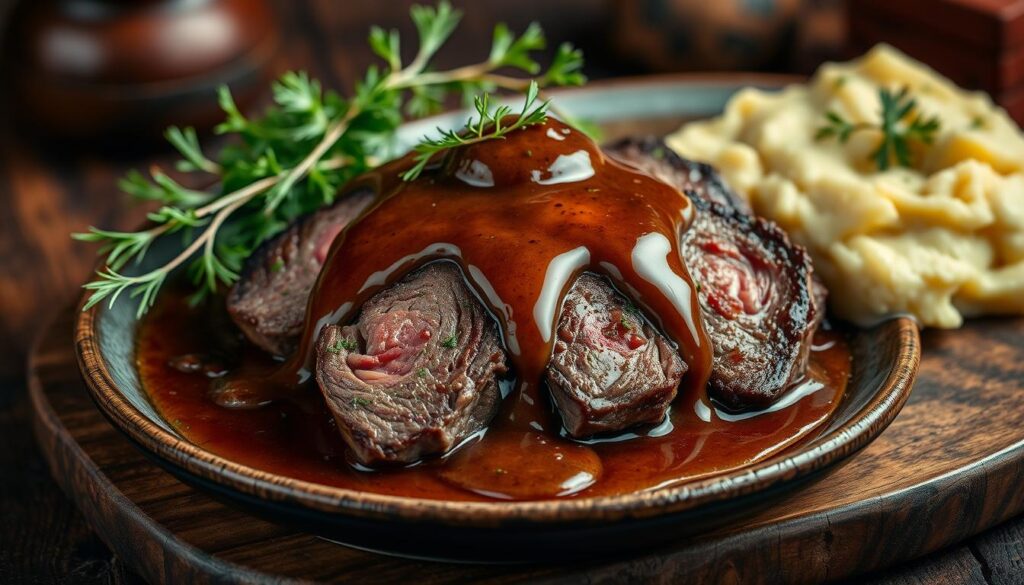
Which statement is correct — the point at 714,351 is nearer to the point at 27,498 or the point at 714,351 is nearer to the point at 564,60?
the point at 564,60

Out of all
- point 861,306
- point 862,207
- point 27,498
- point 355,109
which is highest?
point 355,109

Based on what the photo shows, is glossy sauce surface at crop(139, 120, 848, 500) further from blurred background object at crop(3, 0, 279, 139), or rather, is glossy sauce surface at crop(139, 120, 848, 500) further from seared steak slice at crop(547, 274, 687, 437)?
blurred background object at crop(3, 0, 279, 139)

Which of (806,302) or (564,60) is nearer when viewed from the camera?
(806,302)

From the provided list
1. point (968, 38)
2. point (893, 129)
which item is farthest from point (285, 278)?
point (968, 38)

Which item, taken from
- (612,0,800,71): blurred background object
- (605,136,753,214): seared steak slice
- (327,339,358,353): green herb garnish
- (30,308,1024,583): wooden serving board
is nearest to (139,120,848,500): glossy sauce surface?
(327,339,358,353): green herb garnish

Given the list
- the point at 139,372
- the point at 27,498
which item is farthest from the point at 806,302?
the point at 27,498

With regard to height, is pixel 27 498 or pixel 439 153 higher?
pixel 439 153
